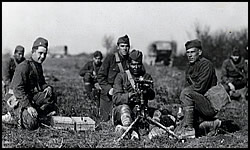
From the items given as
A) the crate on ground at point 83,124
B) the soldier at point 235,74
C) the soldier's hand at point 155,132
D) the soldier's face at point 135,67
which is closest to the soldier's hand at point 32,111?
the crate on ground at point 83,124

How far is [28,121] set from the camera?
21.6ft

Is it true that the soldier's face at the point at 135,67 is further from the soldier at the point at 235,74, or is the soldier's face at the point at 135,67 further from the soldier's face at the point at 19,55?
the soldier at the point at 235,74

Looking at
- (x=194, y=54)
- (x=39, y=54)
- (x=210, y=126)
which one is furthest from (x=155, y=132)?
(x=39, y=54)

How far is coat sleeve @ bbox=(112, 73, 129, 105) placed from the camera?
21.2 feet

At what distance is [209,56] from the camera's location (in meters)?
29.1

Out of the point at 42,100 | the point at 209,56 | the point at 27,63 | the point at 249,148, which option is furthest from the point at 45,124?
the point at 209,56

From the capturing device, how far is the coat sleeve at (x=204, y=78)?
20.9 ft

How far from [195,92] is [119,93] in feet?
4.52

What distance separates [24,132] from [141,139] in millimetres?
2134

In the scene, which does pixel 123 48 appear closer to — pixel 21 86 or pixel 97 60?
pixel 21 86

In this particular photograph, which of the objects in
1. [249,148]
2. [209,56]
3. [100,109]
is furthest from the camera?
[209,56]

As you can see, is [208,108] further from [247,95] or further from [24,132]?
[247,95]

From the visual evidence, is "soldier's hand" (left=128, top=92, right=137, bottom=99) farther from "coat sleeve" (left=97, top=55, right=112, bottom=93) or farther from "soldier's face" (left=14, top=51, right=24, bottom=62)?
"soldier's face" (left=14, top=51, right=24, bottom=62)

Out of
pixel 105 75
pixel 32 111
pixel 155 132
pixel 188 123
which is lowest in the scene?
pixel 155 132
